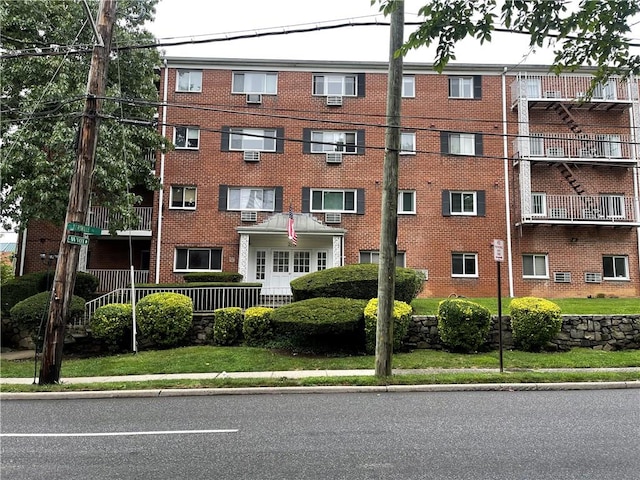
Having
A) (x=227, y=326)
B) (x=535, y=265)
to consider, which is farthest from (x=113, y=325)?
(x=535, y=265)

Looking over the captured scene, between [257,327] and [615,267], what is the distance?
17.4 m

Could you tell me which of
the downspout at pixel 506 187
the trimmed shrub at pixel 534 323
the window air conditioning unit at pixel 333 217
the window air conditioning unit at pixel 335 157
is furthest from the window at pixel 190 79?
the trimmed shrub at pixel 534 323

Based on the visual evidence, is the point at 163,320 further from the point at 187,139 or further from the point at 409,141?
the point at 409,141

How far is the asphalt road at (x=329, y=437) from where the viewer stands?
4320mm

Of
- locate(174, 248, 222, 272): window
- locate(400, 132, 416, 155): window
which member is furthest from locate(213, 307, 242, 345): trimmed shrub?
locate(400, 132, 416, 155): window

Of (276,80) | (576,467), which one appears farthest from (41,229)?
(576,467)

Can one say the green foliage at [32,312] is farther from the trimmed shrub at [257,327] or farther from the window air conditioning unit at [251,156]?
the window air conditioning unit at [251,156]

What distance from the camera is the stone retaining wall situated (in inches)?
477

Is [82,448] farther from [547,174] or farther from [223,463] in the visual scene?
[547,174]

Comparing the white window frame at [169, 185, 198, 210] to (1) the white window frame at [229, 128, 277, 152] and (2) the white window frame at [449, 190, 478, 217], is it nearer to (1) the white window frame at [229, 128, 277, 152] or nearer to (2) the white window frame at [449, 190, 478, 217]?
(1) the white window frame at [229, 128, 277, 152]

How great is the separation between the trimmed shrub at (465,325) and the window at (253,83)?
1449cm

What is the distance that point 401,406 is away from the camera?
23.2 ft

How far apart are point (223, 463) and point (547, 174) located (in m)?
21.0

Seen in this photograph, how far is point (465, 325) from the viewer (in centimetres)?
1148
